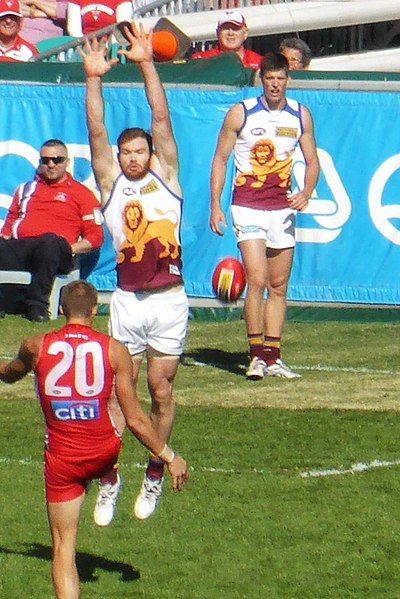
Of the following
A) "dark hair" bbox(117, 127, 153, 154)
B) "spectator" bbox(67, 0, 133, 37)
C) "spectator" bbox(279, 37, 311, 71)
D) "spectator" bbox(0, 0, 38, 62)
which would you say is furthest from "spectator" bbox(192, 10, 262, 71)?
"dark hair" bbox(117, 127, 153, 154)

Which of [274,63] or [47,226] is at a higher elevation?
[274,63]

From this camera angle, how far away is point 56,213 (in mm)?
14039

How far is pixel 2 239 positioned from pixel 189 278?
5.67 feet

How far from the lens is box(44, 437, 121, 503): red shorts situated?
249 inches

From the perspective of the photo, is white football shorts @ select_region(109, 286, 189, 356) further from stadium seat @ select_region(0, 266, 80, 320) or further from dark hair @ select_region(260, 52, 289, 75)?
stadium seat @ select_region(0, 266, 80, 320)

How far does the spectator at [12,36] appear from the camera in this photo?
624 inches

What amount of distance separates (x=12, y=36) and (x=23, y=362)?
1022cm

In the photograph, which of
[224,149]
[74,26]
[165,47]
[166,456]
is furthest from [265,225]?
[74,26]

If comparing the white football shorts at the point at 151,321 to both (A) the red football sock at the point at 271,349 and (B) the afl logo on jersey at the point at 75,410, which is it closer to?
(B) the afl logo on jersey at the point at 75,410

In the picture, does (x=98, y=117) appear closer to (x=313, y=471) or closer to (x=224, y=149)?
(x=313, y=471)

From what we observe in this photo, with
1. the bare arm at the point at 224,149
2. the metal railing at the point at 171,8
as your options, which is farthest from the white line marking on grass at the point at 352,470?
the metal railing at the point at 171,8

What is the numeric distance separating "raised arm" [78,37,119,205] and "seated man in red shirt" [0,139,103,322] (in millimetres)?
5243

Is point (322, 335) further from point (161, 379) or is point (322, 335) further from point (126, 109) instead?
point (161, 379)

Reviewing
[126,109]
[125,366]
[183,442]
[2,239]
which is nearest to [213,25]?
[126,109]
